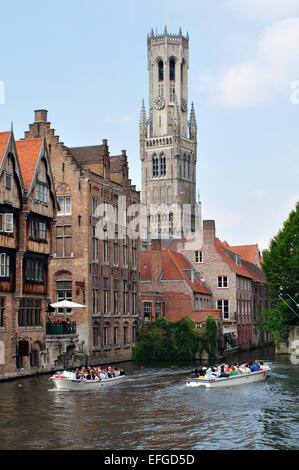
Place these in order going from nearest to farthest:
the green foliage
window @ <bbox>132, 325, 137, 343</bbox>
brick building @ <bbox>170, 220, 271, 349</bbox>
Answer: the green foliage < window @ <bbox>132, 325, 137, 343</bbox> < brick building @ <bbox>170, 220, 271, 349</bbox>

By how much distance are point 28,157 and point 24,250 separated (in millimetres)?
8162

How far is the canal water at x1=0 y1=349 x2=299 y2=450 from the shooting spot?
91.3 feet

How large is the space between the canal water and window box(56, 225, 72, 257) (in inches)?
622

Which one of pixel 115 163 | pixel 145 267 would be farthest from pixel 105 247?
Result: pixel 145 267

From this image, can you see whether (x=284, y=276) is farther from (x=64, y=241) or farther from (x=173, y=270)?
(x=64, y=241)

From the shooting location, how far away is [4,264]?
4825 centimetres

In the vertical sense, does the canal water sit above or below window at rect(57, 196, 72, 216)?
below

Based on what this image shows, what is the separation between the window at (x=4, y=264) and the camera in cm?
4797

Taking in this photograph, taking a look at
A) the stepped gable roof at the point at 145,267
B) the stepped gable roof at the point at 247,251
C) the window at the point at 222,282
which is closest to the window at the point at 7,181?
the stepped gable roof at the point at 145,267

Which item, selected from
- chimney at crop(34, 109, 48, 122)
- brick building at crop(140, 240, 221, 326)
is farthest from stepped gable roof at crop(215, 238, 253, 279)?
chimney at crop(34, 109, 48, 122)

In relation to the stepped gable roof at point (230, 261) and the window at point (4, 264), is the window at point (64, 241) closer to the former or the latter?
the window at point (4, 264)

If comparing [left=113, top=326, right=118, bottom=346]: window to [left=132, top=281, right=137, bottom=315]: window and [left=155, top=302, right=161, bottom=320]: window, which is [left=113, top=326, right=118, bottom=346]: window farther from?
[left=155, top=302, right=161, bottom=320]: window
